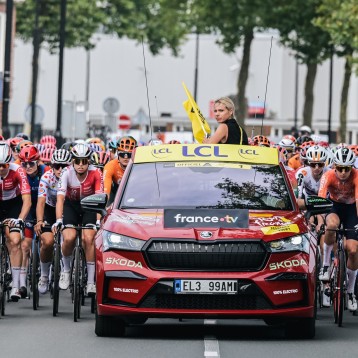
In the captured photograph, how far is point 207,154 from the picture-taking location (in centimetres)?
1540

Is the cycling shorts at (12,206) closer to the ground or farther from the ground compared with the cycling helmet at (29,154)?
closer to the ground

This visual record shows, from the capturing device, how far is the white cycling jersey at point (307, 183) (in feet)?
64.3

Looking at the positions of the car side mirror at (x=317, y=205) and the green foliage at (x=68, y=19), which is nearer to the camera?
the car side mirror at (x=317, y=205)

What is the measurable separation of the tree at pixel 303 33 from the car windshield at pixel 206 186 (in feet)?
167

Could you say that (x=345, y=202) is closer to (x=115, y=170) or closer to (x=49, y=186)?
(x=49, y=186)

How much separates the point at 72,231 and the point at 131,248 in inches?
145

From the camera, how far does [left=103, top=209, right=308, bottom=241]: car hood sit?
13953 millimetres

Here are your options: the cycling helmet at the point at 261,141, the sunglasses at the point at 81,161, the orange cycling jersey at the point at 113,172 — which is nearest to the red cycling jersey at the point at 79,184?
the sunglasses at the point at 81,161

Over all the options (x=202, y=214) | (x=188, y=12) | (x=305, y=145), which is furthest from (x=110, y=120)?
(x=202, y=214)

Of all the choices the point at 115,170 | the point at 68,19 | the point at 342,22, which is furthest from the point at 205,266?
the point at 68,19

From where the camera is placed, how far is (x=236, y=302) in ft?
45.6

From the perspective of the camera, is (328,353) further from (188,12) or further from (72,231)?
(188,12)

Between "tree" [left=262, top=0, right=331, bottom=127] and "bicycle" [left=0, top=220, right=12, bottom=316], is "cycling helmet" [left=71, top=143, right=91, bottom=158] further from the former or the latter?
"tree" [left=262, top=0, right=331, bottom=127]

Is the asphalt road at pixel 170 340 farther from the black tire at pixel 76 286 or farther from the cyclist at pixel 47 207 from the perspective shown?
the cyclist at pixel 47 207
